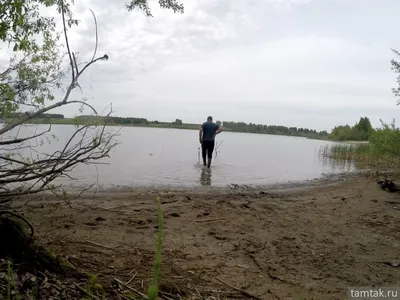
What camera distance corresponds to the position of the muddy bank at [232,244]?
387cm

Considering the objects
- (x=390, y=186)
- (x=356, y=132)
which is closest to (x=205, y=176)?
(x=390, y=186)

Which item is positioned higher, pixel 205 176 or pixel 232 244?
pixel 232 244

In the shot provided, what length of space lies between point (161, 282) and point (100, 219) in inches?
119

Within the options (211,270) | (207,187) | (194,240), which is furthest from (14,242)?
(207,187)

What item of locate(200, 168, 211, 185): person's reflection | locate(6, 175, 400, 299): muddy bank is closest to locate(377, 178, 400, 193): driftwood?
locate(6, 175, 400, 299): muddy bank

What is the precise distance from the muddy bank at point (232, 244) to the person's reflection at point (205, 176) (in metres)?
4.39

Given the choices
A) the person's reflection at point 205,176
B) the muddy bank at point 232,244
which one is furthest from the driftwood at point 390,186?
the person's reflection at point 205,176

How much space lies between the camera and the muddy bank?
3.87 meters

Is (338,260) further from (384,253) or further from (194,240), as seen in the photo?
(194,240)

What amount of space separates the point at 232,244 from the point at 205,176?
9.10 metres

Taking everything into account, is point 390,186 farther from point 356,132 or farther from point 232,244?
point 356,132

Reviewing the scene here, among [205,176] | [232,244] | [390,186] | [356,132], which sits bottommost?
[205,176]

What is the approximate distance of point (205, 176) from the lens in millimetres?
14266

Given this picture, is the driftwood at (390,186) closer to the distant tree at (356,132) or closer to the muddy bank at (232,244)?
the muddy bank at (232,244)
